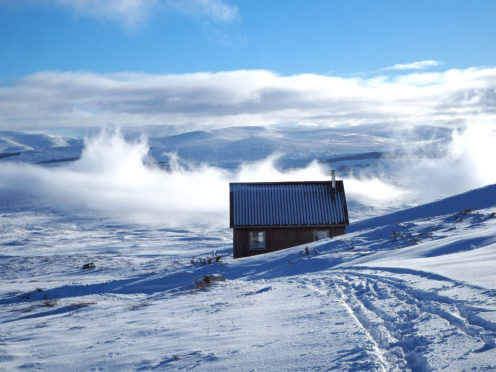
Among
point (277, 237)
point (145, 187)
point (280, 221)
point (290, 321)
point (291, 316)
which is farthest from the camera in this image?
point (145, 187)

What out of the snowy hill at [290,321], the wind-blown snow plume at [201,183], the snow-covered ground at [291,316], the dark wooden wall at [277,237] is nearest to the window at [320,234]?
the dark wooden wall at [277,237]

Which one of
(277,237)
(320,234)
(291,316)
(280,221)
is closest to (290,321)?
(291,316)

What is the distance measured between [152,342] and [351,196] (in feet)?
289

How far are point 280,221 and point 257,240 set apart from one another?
5.75 feet

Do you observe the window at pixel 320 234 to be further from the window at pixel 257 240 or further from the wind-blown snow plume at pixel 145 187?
the wind-blown snow plume at pixel 145 187

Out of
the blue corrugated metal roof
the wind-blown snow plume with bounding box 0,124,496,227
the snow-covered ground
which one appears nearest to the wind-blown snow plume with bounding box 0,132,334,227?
the wind-blown snow plume with bounding box 0,124,496,227

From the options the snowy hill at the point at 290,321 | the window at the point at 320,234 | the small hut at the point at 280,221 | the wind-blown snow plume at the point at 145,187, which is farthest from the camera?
the wind-blown snow plume at the point at 145,187

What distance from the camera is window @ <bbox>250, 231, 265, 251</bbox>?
82.8ft

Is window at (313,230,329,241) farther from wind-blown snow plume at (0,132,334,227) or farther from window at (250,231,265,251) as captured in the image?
wind-blown snow plume at (0,132,334,227)

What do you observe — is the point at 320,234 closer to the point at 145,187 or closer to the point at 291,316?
the point at 291,316

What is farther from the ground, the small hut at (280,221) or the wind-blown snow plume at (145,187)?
the wind-blown snow plume at (145,187)

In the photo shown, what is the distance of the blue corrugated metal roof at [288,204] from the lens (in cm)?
2523

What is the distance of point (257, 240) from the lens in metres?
25.3

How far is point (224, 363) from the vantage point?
4.87 metres
